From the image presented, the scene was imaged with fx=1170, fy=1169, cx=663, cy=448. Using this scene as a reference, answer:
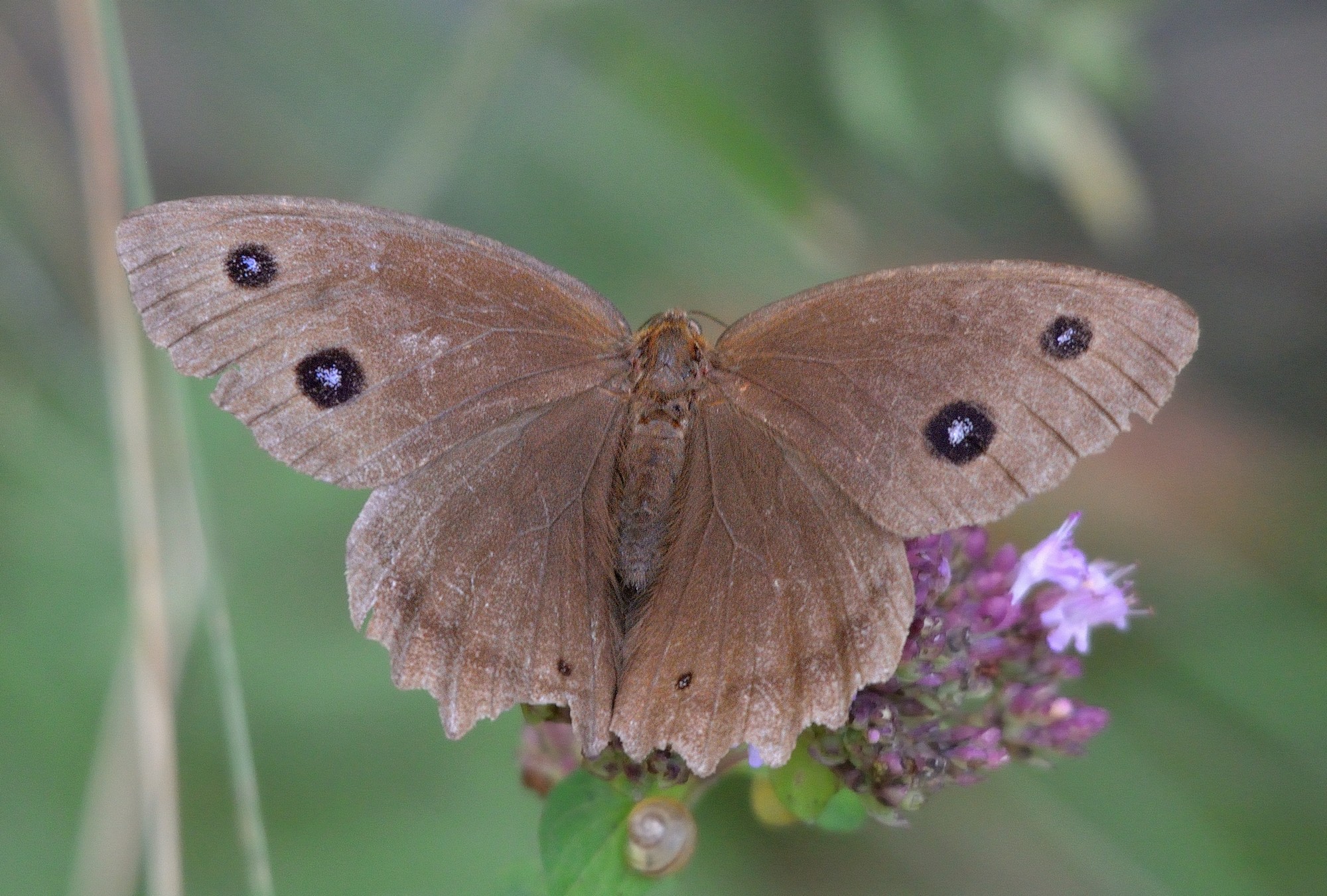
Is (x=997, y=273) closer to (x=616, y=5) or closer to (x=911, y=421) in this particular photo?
(x=911, y=421)

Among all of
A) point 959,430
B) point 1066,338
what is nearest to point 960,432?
point 959,430

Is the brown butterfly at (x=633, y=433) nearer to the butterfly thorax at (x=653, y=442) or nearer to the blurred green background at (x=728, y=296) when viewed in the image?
the butterfly thorax at (x=653, y=442)

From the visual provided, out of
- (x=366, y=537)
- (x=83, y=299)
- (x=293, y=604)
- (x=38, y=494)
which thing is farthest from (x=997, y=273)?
(x=83, y=299)

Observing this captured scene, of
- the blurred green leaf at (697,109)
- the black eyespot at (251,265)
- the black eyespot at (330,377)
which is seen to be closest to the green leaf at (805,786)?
the black eyespot at (330,377)

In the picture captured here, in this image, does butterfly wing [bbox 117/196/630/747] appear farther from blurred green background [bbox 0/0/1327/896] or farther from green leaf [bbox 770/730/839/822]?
blurred green background [bbox 0/0/1327/896]

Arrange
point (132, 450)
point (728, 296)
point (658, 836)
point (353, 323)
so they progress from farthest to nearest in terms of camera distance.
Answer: point (728, 296) → point (132, 450) → point (658, 836) → point (353, 323)

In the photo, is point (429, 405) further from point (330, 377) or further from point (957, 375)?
point (957, 375)

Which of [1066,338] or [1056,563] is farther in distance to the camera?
[1056,563]
